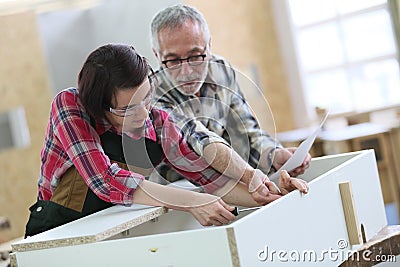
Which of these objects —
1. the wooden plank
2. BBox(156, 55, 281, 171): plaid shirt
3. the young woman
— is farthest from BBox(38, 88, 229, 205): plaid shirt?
the wooden plank

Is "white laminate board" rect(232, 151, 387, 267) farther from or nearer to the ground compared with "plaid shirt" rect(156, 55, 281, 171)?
nearer to the ground

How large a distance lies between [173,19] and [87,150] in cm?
60

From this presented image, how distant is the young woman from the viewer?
164cm

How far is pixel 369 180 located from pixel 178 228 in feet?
1.71

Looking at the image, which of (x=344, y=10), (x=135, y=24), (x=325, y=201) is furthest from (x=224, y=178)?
(x=344, y=10)

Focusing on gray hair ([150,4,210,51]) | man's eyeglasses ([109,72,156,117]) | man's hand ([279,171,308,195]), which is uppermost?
gray hair ([150,4,210,51])

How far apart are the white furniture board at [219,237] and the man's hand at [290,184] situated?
0.02 m

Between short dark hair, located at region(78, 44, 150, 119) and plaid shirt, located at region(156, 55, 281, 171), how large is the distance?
300 mm

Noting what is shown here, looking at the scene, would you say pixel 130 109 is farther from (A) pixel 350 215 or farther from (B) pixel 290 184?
(A) pixel 350 215

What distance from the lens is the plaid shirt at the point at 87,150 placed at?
5.36 feet

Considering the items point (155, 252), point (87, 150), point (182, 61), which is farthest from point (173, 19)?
point (155, 252)

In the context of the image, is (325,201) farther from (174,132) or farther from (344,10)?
(344,10)

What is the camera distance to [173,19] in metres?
2.11

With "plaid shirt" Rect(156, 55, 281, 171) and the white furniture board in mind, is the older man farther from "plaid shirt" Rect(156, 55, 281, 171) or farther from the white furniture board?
the white furniture board
